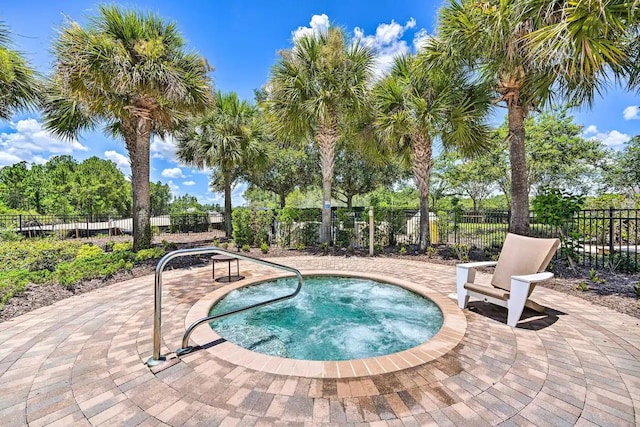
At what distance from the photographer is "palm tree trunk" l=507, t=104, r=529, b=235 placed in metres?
6.97

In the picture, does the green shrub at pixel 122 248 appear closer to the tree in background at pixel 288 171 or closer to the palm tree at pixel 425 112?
the palm tree at pixel 425 112

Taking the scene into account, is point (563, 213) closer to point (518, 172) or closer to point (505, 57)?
point (518, 172)

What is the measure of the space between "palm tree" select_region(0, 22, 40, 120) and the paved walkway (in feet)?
22.4

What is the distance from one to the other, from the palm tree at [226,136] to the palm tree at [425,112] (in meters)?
5.74

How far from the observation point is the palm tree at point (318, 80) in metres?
8.78

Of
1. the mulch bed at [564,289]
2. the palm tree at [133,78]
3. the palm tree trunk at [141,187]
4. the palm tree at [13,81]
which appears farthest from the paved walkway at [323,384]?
the palm tree at [13,81]

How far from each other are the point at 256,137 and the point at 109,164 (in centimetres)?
3335

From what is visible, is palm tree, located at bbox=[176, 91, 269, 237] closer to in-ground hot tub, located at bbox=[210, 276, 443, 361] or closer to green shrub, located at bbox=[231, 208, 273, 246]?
green shrub, located at bbox=[231, 208, 273, 246]

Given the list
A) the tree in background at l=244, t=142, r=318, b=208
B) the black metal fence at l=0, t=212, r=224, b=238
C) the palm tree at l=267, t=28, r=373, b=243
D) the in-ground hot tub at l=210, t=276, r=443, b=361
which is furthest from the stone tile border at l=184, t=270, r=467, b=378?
the tree in background at l=244, t=142, r=318, b=208

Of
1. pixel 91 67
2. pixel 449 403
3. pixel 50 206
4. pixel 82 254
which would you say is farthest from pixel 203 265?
pixel 50 206

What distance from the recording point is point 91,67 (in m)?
6.72

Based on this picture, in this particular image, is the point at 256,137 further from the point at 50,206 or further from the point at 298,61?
the point at 50,206

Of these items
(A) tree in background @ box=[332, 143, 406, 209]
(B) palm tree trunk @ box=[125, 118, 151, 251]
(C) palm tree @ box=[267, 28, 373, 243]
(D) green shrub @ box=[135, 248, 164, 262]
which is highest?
(C) palm tree @ box=[267, 28, 373, 243]

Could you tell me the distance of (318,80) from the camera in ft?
29.1
